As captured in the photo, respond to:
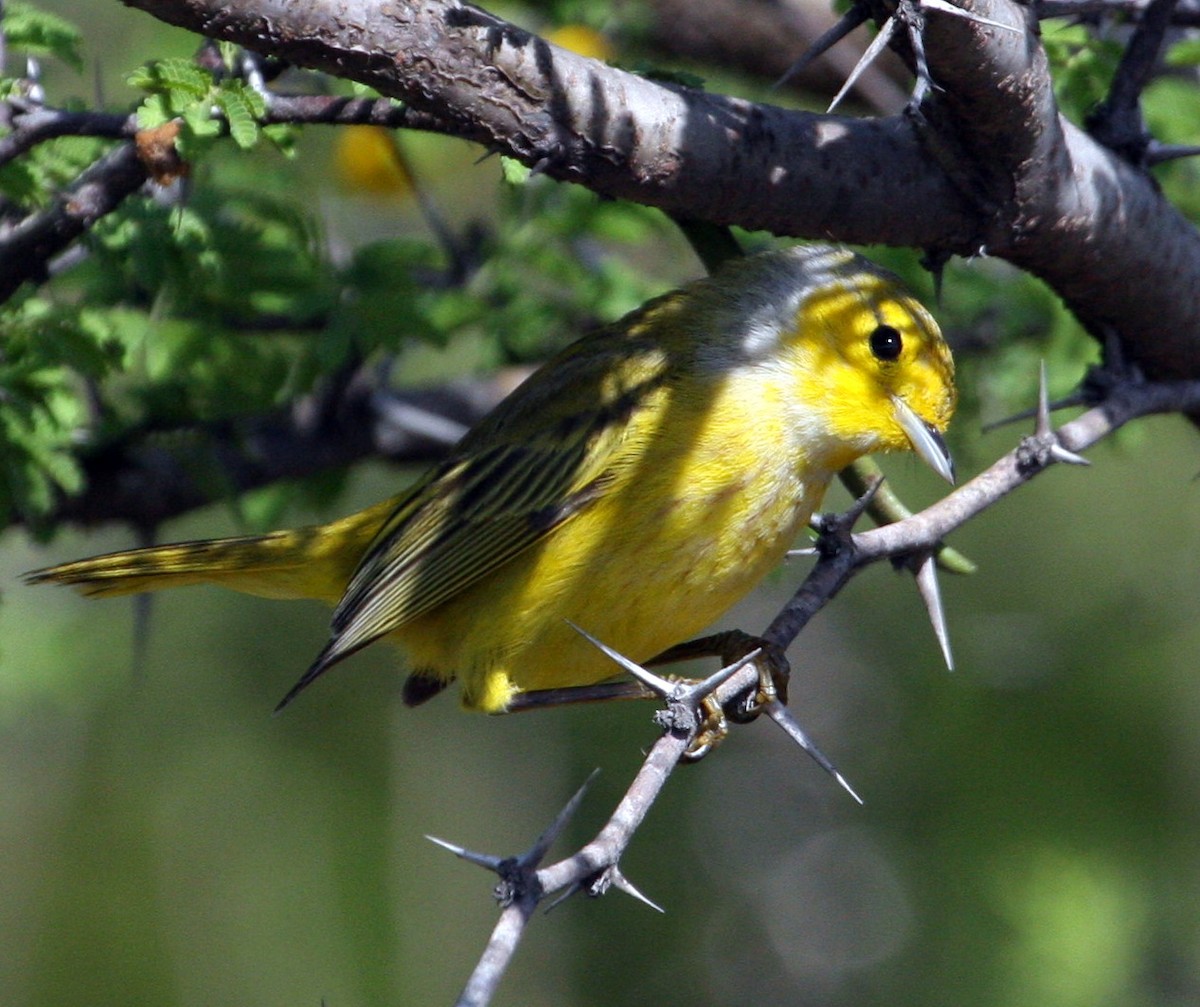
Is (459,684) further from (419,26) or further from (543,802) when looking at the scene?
(543,802)

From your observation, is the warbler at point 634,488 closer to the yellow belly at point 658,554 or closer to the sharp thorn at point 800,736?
the yellow belly at point 658,554

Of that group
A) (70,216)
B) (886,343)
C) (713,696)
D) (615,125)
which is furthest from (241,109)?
(886,343)

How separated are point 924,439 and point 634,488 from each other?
0.79 meters

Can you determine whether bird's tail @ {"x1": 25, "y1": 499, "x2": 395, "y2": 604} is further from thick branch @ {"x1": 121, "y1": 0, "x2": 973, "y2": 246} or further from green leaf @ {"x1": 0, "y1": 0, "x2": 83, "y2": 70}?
thick branch @ {"x1": 121, "y1": 0, "x2": 973, "y2": 246}

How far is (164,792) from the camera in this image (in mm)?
7086

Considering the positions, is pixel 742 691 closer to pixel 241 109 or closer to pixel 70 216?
pixel 241 109

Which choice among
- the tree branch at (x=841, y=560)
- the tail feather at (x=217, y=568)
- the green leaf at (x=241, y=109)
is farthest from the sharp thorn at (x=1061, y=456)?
the tail feather at (x=217, y=568)

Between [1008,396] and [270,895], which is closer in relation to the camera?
[1008,396]

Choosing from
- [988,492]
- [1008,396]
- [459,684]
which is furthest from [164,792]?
[988,492]

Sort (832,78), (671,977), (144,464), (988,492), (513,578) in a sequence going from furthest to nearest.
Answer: (832,78) < (671,977) < (144,464) < (513,578) < (988,492)

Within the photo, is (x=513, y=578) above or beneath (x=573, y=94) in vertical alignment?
beneath

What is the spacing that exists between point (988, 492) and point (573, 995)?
13.7 feet

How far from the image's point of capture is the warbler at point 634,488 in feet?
12.2

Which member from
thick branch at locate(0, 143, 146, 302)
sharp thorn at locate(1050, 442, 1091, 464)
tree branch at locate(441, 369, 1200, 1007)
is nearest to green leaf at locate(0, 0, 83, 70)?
thick branch at locate(0, 143, 146, 302)
